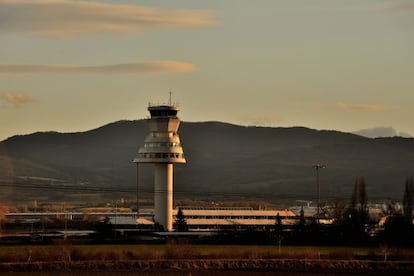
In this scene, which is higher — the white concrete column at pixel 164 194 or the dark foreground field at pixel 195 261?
the white concrete column at pixel 164 194

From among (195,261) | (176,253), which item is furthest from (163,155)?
(195,261)

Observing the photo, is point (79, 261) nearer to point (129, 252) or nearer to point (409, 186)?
point (129, 252)

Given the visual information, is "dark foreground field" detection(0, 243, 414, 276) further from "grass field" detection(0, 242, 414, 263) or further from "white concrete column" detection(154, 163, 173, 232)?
"white concrete column" detection(154, 163, 173, 232)

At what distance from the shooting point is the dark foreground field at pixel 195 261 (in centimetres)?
7944

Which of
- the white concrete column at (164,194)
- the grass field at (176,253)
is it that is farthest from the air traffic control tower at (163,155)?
the grass field at (176,253)

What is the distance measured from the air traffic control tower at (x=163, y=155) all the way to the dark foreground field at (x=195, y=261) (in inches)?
1779

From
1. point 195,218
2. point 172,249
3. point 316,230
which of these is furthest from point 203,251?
point 195,218

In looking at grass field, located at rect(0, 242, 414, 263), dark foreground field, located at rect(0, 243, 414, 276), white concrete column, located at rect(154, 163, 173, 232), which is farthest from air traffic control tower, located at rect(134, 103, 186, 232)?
dark foreground field, located at rect(0, 243, 414, 276)

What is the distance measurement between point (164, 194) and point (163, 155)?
4933mm

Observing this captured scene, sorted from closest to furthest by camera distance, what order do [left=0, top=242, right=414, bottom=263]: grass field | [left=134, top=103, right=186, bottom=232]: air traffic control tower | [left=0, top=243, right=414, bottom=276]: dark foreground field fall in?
[left=0, top=243, right=414, bottom=276]: dark foreground field < [left=0, top=242, right=414, bottom=263]: grass field < [left=134, top=103, right=186, bottom=232]: air traffic control tower

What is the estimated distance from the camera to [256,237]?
4498 inches

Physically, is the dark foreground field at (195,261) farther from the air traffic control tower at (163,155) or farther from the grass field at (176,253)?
the air traffic control tower at (163,155)

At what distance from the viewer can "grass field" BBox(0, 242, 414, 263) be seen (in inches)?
3383

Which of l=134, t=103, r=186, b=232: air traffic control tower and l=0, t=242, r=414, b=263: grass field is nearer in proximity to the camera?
l=0, t=242, r=414, b=263: grass field
